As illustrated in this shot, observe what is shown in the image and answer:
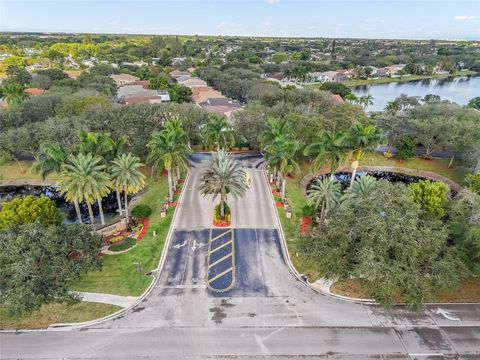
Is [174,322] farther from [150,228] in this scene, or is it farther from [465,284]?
[465,284]

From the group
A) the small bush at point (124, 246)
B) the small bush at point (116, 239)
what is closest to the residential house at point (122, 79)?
the small bush at point (116, 239)

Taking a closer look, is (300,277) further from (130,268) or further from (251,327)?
(130,268)

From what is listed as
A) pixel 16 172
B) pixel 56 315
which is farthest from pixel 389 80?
pixel 56 315

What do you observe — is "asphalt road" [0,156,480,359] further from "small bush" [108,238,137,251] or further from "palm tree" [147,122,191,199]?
"palm tree" [147,122,191,199]

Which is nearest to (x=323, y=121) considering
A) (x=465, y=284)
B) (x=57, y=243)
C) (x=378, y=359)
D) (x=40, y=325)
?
(x=465, y=284)

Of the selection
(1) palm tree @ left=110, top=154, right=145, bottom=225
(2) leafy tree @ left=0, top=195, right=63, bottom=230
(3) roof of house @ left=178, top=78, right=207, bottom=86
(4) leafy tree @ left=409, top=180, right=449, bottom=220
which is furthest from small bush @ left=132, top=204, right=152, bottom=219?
(3) roof of house @ left=178, top=78, right=207, bottom=86

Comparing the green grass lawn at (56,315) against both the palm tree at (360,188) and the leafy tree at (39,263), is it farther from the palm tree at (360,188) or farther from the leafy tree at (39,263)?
the palm tree at (360,188)
